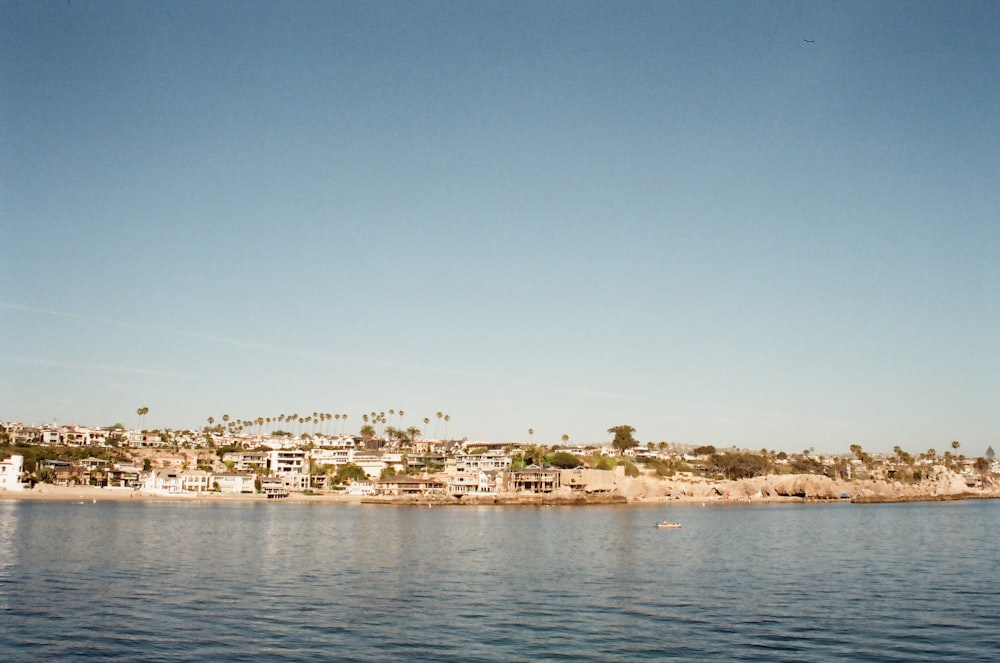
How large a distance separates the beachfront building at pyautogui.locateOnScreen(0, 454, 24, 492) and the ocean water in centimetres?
8854

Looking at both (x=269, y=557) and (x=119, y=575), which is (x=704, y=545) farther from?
(x=119, y=575)

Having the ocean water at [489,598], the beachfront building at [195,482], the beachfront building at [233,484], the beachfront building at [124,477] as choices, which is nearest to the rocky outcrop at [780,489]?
the beachfront building at [233,484]

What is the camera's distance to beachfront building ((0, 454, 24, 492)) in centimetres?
14050

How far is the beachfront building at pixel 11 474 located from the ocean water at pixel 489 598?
88538 millimetres

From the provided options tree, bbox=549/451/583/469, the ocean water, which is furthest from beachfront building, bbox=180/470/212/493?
the ocean water

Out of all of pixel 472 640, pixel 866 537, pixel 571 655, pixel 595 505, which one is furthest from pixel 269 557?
pixel 595 505

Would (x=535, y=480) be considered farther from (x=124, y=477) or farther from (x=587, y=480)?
(x=124, y=477)

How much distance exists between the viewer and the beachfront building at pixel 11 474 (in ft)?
461

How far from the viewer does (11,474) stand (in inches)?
5566

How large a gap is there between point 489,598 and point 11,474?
453 ft

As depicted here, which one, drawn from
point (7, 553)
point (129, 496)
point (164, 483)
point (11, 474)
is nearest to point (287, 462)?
point (164, 483)

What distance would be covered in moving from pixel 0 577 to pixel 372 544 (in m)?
26.6

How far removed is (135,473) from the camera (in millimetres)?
161750

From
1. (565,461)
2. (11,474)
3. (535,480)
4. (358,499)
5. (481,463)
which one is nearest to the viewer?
(11,474)
